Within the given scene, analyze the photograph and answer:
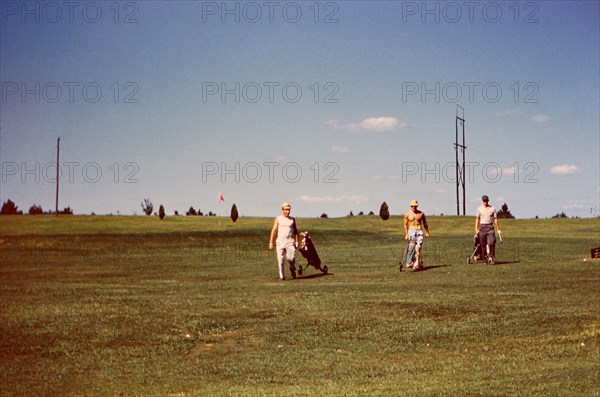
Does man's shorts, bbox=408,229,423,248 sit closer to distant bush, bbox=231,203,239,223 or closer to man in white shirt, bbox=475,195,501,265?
man in white shirt, bbox=475,195,501,265

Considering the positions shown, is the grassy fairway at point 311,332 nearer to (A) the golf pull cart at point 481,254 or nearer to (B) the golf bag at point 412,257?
(A) the golf pull cart at point 481,254

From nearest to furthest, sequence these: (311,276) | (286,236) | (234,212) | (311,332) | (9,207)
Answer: (311,332)
(286,236)
(311,276)
(234,212)
(9,207)

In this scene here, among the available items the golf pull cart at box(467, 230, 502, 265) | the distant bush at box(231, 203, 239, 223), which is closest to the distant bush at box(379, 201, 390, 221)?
the distant bush at box(231, 203, 239, 223)

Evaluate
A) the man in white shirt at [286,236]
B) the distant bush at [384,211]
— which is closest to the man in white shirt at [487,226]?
the man in white shirt at [286,236]

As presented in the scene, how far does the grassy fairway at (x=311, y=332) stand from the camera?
12.8 meters

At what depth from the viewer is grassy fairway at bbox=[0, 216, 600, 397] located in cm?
1278

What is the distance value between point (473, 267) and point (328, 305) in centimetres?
1035

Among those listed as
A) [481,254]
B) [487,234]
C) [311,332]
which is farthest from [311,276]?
[311,332]

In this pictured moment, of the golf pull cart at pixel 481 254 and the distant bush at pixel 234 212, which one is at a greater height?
the distant bush at pixel 234 212

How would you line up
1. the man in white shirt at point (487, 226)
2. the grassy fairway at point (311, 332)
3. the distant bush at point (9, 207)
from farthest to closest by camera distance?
1. the distant bush at point (9, 207)
2. the man in white shirt at point (487, 226)
3. the grassy fairway at point (311, 332)

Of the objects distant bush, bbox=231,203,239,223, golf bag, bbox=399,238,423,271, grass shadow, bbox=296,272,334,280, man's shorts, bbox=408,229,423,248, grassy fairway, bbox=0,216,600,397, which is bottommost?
grassy fairway, bbox=0,216,600,397

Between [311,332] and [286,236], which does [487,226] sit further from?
[311,332]

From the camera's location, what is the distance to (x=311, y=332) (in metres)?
16.6

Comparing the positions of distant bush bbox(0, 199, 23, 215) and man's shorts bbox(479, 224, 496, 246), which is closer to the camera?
man's shorts bbox(479, 224, 496, 246)
